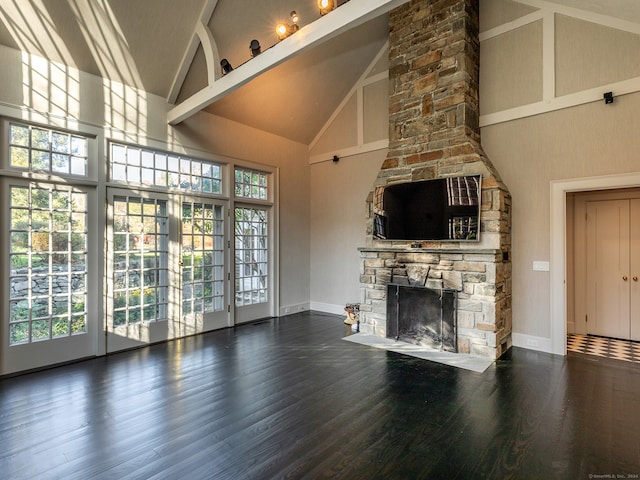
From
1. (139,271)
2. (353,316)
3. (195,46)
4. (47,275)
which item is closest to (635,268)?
(353,316)

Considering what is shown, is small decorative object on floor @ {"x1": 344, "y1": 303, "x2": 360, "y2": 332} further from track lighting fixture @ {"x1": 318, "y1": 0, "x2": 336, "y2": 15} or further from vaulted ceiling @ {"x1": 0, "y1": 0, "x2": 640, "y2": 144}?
track lighting fixture @ {"x1": 318, "y1": 0, "x2": 336, "y2": 15}

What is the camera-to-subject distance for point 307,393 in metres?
3.12

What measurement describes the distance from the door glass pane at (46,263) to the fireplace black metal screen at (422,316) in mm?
4030

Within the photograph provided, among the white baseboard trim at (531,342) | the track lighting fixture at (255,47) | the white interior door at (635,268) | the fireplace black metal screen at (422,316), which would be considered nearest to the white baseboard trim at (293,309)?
the fireplace black metal screen at (422,316)

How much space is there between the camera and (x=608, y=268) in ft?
16.1

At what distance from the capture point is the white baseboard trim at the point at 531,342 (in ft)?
14.0

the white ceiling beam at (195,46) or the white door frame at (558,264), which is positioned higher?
the white ceiling beam at (195,46)

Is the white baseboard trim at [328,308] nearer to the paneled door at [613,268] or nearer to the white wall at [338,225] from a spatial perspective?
the white wall at [338,225]

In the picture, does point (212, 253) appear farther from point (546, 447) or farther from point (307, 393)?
point (546, 447)

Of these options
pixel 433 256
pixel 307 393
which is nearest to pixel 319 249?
pixel 433 256

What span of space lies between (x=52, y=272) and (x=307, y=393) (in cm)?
321

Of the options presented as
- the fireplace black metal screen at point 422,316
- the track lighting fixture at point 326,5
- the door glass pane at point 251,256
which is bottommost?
the fireplace black metal screen at point 422,316

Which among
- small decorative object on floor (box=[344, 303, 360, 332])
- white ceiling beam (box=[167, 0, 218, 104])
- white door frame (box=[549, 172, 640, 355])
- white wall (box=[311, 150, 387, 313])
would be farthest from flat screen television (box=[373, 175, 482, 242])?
white ceiling beam (box=[167, 0, 218, 104])

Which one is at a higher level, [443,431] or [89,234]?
[89,234]
